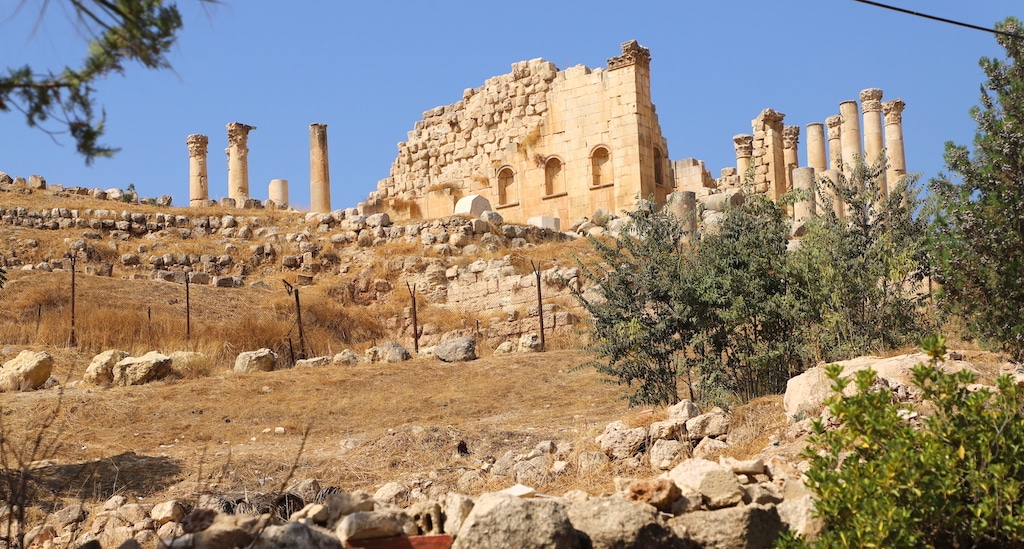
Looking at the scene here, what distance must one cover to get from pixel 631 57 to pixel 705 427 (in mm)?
21070

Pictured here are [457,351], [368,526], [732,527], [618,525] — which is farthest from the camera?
[457,351]

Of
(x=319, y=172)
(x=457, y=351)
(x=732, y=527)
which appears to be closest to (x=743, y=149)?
Result: (x=319, y=172)

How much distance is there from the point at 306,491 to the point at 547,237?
19.6 metres

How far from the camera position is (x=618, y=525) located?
6.43 meters

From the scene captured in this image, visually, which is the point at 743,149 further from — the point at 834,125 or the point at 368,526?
the point at 368,526

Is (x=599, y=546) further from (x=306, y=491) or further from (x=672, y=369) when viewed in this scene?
(x=672, y=369)

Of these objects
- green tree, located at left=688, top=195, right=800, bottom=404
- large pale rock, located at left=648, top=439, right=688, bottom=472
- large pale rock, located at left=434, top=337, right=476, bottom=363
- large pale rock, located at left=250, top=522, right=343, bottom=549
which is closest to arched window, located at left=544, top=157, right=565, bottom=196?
large pale rock, located at left=434, top=337, right=476, bottom=363

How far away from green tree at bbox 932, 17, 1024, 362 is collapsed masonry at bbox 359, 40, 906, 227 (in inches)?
659

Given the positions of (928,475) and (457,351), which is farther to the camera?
(457,351)

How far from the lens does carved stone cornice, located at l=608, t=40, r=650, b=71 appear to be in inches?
1167

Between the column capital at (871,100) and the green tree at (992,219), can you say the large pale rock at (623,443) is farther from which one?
the column capital at (871,100)

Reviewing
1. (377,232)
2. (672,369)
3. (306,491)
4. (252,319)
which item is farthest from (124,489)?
(377,232)

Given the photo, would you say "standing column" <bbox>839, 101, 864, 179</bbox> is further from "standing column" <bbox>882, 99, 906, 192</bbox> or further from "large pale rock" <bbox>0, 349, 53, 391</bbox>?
"large pale rock" <bbox>0, 349, 53, 391</bbox>

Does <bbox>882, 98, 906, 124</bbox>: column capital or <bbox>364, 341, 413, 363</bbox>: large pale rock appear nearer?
<bbox>364, 341, 413, 363</bbox>: large pale rock
